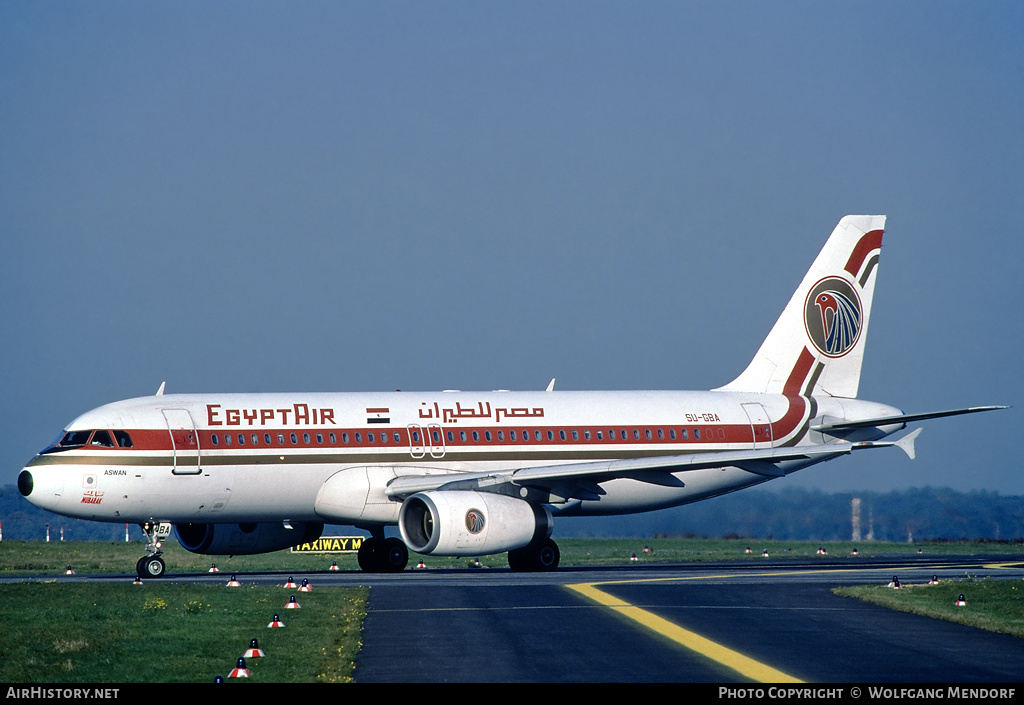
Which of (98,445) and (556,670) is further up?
(98,445)

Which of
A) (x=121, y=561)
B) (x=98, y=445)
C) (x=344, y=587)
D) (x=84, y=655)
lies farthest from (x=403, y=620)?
(x=121, y=561)

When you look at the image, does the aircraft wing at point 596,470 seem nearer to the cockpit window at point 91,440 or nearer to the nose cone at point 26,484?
the cockpit window at point 91,440

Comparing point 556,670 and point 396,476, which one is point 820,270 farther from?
point 556,670

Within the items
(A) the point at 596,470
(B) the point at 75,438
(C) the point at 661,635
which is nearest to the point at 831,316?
(A) the point at 596,470

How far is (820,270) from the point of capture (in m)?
45.1

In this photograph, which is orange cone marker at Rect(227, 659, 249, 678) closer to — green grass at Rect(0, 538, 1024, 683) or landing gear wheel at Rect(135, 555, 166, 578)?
green grass at Rect(0, 538, 1024, 683)

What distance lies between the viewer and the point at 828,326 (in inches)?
1766

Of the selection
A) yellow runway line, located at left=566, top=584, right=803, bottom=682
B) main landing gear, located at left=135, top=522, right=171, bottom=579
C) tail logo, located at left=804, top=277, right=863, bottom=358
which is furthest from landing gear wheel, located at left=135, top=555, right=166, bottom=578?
tail logo, located at left=804, top=277, right=863, bottom=358

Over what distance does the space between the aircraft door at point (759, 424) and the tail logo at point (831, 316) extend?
12.6 ft

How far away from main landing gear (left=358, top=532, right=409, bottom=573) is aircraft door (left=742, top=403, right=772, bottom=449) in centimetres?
1109
